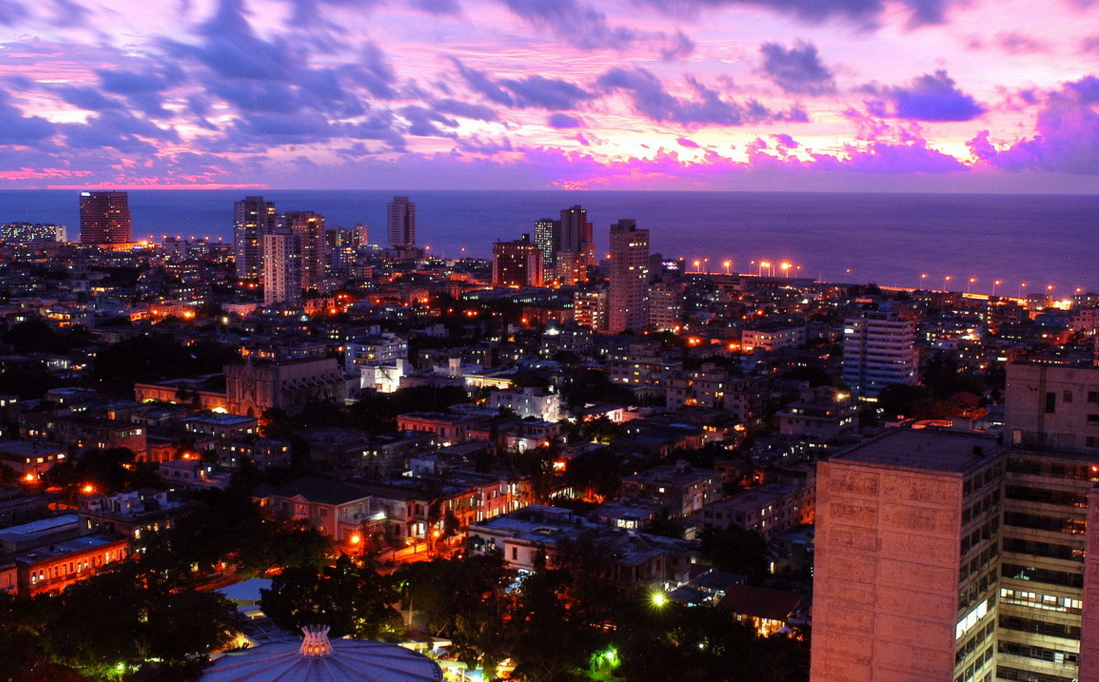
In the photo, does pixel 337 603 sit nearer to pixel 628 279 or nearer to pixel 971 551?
pixel 971 551

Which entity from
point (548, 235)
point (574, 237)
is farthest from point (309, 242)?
point (574, 237)

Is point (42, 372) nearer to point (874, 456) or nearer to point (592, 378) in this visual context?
point (592, 378)

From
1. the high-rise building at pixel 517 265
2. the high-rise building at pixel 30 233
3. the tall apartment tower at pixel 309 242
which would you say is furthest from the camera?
the high-rise building at pixel 30 233

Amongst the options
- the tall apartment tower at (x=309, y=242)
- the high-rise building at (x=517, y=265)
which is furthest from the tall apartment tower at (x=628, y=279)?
the tall apartment tower at (x=309, y=242)

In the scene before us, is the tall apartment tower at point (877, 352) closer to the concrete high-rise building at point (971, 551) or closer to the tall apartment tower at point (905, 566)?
the concrete high-rise building at point (971, 551)

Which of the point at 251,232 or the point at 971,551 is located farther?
the point at 251,232

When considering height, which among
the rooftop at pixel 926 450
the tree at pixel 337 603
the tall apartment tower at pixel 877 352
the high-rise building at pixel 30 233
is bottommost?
the tree at pixel 337 603

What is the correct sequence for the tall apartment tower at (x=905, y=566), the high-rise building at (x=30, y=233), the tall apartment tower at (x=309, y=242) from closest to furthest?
the tall apartment tower at (x=905, y=566), the tall apartment tower at (x=309, y=242), the high-rise building at (x=30, y=233)
